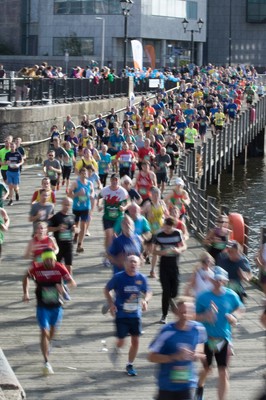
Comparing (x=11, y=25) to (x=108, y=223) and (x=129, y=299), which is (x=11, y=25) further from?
(x=129, y=299)

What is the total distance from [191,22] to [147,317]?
89.0 meters

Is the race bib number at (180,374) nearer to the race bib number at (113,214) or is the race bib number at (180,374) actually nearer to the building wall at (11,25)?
the race bib number at (113,214)

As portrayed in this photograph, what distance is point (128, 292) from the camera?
12766mm

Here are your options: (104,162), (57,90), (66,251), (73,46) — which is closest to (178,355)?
(66,251)

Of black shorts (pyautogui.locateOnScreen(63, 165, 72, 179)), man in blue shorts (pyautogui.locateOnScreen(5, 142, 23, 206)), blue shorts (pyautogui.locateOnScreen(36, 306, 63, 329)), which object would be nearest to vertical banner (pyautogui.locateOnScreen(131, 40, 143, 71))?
black shorts (pyautogui.locateOnScreen(63, 165, 72, 179))

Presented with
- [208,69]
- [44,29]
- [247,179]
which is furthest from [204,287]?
[44,29]

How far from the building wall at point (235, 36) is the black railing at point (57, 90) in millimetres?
65230

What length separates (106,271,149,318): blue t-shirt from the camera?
12758mm

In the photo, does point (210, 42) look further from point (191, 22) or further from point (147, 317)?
point (147, 317)

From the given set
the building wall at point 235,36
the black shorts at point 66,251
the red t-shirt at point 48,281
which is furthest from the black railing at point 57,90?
the building wall at point 235,36

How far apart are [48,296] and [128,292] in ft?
3.21

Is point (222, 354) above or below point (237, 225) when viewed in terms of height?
below

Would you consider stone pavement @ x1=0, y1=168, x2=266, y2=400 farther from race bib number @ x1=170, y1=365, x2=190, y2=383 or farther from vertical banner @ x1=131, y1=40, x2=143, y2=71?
vertical banner @ x1=131, y1=40, x2=143, y2=71

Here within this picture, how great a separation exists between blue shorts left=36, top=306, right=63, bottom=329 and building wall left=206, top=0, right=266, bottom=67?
346 feet
